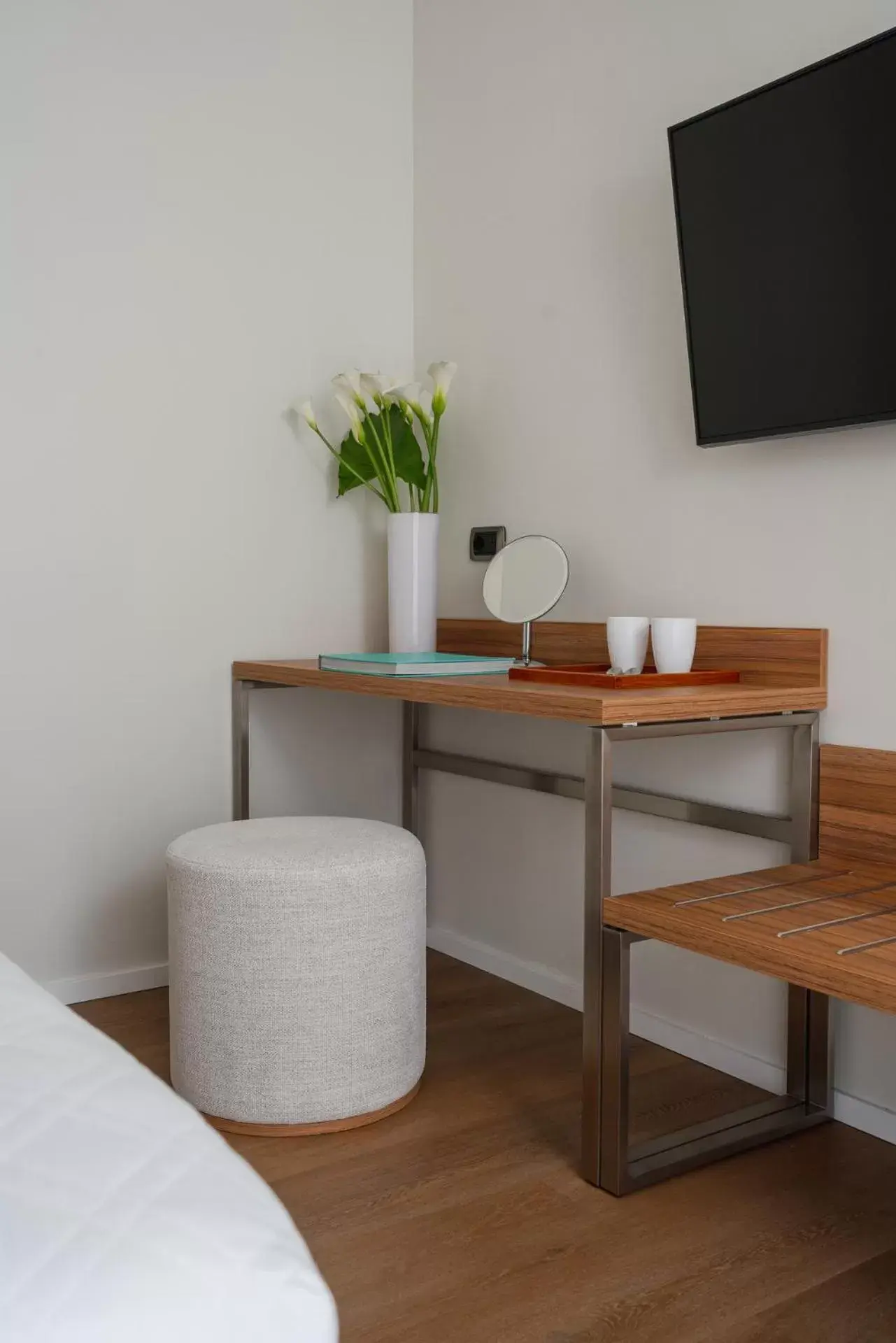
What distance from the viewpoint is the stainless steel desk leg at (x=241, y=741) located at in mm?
2637

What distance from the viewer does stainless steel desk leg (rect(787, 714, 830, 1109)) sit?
1.90m

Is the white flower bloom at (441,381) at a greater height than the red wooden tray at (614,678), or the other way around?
the white flower bloom at (441,381)

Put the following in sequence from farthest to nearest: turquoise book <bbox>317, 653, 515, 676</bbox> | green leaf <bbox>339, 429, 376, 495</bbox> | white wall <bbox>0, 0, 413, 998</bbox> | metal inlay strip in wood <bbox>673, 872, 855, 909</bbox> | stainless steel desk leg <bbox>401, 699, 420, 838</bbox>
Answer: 1. stainless steel desk leg <bbox>401, 699, 420, 838</bbox>
2. green leaf <bbox>339, 429, 376, 495</bbox>
3. white wall <bbox>0, 0, 413, 998</bbox>
4. turquoise book <bbox>317, 653, 515, 676</bbox>
5. metal inlay strip in wood <bbox>673, 872, 855, 909</bbox>

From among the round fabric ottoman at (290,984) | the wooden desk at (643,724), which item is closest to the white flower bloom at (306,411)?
the wooden desk at (643,724)

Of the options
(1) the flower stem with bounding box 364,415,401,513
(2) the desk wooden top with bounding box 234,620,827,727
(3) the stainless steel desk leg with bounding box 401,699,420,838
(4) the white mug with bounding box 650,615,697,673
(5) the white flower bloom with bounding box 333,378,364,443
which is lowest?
(3) the stainless steel desk leg with bounding box 401,699,420,838

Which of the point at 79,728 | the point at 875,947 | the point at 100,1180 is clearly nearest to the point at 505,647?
the point at 79,728

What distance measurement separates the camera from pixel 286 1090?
183 centimetres

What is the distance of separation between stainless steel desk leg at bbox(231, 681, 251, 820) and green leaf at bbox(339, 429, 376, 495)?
0.53 m

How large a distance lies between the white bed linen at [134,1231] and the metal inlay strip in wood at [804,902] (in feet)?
3.11

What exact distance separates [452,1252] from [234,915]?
587 mm

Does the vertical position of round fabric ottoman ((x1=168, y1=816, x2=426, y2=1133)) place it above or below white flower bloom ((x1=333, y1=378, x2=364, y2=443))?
below

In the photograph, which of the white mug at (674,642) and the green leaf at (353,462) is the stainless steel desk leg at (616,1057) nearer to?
the white mug at (674,642)

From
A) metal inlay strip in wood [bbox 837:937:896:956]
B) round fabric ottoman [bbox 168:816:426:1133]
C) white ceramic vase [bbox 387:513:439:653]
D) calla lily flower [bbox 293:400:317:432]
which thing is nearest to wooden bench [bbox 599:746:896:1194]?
metal inlay strip in wood [bbox 837:937:896:956]

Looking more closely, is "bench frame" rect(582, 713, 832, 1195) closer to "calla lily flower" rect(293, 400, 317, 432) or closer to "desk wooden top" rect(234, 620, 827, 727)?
"desk wooden top" rect(234, 620, 827, 727)
